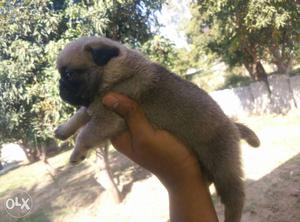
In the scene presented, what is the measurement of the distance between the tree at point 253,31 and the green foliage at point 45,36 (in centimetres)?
404

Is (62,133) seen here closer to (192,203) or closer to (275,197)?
(192,203)

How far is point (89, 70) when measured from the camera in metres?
2.86

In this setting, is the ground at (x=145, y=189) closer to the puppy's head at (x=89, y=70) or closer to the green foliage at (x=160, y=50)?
the green foliage at (x=160, y=50)

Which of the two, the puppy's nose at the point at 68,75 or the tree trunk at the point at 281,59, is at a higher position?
the puppy's nose at the point at 68,75

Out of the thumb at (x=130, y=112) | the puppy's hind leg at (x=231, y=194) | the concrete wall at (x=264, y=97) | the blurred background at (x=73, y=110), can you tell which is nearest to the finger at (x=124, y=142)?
the thumb at (x=130, y=112)

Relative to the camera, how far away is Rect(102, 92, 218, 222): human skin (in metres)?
2.75

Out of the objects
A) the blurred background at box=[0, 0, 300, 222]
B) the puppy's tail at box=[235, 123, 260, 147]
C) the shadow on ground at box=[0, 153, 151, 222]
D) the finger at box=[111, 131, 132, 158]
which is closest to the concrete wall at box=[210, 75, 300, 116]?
the blurred background at box=[0, 0, 300, 222]

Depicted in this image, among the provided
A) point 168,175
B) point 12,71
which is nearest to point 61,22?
point 12,71

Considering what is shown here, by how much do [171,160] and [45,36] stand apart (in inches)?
230

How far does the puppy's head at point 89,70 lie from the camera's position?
2.80 meters

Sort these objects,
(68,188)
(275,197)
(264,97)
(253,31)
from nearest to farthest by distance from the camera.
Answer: (275,197), (68,188), (253,31), (264,97)

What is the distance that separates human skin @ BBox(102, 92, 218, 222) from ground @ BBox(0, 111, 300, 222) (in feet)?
14.9

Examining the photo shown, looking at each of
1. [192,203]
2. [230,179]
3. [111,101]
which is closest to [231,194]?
[230,179]

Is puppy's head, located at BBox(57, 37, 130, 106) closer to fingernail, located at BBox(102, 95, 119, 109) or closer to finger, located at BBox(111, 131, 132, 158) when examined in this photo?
fingernail, located at BBox(102, 95, 119, 109)
